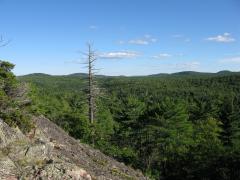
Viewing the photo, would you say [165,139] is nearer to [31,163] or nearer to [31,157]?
[31,157]

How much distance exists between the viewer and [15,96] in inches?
773

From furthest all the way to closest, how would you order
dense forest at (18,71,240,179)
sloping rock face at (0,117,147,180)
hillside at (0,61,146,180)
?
dense forest at (18,71,240,179), hillside at (0,61,146,180), sloping rock face at (0,117,147,180)

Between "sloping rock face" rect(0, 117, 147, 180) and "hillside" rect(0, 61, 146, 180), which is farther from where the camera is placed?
"hillside" rect(0, 61, 146, 180)

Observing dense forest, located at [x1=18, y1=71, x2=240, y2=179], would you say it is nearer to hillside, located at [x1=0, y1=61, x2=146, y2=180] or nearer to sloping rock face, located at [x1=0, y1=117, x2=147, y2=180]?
hillside, located at [x1=0, y1=61, x2=146, y2=180]

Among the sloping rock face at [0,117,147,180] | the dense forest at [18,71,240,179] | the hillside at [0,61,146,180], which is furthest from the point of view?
the dense forest at [18,71,240,179]

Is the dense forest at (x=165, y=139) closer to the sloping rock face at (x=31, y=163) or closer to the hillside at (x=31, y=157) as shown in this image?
the hillside at (x=31, y=157)

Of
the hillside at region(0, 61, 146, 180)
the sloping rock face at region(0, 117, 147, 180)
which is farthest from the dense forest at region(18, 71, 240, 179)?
the sloping rock face at region(0, 117, 147, 180)

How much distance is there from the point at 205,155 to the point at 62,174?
20.7 meters

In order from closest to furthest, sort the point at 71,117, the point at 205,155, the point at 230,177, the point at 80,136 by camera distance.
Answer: the point at 230,177 < the point at 205,155 < the point at 80,136 < the point at 71,117

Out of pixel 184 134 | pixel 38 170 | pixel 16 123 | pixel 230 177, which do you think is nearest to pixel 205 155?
pixel 230 177

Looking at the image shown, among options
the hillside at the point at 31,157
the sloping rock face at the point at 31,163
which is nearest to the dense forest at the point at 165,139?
the hillside at the point at 31,157

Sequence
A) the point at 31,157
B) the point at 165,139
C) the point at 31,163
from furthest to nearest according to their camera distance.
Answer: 1. the point at 165,139
2. the point at 31,157
3. the point at 31,163

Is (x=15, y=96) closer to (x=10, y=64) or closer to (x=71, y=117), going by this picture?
(x=10, y=64)

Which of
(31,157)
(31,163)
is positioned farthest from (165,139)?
(31,163)
